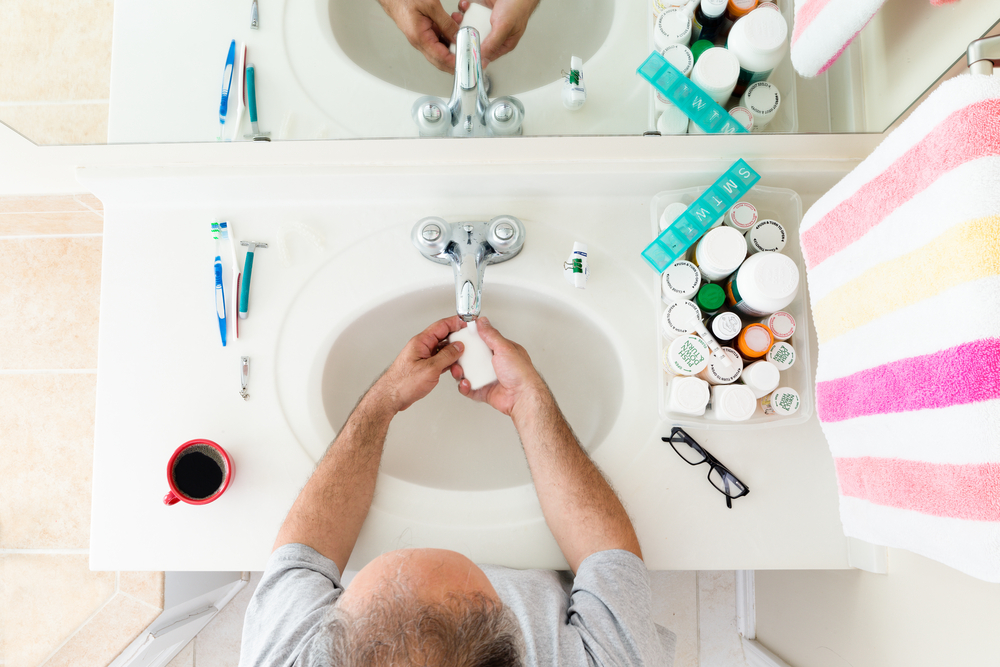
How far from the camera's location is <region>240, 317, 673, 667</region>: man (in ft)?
1.85

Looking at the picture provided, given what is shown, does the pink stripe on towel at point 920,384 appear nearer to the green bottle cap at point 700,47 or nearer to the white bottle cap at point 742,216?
the white bottle cap at point 742,216

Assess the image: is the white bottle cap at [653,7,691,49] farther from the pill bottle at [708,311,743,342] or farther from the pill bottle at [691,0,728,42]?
the pill bottle at [708,311,743,342]

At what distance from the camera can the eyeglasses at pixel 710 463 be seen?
793 mm

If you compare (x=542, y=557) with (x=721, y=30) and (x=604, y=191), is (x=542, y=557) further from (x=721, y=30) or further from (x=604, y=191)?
(x=721, y=30)

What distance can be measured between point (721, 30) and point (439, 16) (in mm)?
402

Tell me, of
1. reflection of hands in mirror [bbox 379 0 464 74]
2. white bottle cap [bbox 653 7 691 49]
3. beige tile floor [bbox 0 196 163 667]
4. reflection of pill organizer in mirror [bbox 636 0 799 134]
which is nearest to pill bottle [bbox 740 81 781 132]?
reflection of pill organizer in mirror [bbox 636 0 799 134]

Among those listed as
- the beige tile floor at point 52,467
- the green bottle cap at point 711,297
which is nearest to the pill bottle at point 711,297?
the green bottle cap at point 711,297

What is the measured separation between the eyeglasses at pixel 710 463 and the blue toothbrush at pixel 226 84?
795 millimetres

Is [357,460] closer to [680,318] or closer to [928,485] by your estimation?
[680,318]

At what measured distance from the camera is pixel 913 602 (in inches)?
27.6

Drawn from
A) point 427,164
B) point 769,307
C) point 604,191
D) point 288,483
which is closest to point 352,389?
point 288,483

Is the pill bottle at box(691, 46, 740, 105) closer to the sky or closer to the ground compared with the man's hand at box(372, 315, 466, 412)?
closer to the sky

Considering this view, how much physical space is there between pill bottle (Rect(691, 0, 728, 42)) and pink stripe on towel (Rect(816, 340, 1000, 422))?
0.50 meters

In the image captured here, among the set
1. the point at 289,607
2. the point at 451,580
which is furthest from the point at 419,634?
the point at 289,607
